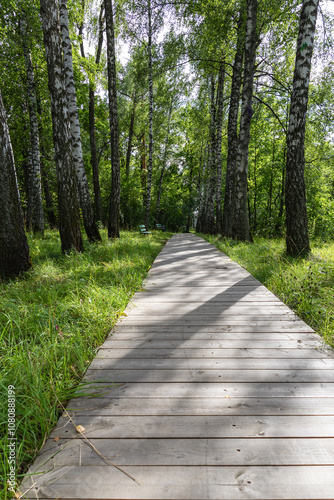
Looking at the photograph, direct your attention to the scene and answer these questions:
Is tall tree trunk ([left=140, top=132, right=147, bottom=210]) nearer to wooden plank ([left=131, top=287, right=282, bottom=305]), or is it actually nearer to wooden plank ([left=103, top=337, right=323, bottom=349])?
wooden plank ([left=131, top=287, right=282, bottom=305])

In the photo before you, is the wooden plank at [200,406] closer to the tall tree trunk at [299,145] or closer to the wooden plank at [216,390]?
the wooden plank at [216,390]

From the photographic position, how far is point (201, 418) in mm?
1550

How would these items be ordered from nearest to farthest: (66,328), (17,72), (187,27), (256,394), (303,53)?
1. (256,394)
2. (66,328)
3. (303,53)
4. (187,27)
5. (17,72)

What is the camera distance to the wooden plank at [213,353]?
88.5 inches

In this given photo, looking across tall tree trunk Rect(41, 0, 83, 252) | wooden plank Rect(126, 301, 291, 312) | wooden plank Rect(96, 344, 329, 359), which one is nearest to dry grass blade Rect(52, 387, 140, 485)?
wooden plank Rect(96, 344, 329, 359)

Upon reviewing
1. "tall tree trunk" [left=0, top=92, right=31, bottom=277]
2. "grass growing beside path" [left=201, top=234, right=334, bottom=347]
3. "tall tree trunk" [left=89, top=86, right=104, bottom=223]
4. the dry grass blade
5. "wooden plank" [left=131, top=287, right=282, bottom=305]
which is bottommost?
the dry grass blade

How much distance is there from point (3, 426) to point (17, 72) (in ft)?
45.5

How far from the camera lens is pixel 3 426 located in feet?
5.10

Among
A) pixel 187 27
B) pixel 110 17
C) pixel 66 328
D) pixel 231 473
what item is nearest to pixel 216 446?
pixel 231 473

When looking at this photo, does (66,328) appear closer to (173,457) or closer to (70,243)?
(173,457)

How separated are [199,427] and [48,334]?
5.49ft

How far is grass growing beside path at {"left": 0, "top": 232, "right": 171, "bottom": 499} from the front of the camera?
1.56m

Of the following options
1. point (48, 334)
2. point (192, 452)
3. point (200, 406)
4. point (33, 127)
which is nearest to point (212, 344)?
point (200, 406)

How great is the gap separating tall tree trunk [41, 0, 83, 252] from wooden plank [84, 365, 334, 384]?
180 inches
